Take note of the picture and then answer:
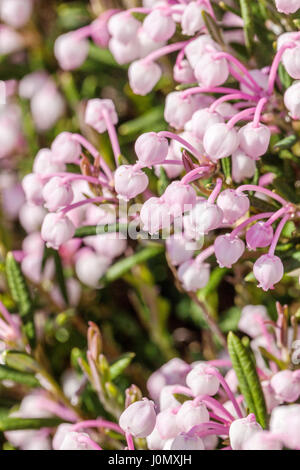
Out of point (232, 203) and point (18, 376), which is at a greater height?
point (232, 203)

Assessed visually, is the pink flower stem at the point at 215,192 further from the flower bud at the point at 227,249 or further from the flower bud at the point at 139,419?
the flower bud at the point at 139,419

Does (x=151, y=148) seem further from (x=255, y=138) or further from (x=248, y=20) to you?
(x=248, y=20)

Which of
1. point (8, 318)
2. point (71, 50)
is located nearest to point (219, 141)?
point (8, 318)

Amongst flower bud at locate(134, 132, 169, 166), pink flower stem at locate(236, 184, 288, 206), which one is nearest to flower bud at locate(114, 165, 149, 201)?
flower bud at locate(134, 132, 169, 166)

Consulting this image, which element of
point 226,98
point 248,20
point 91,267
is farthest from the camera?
point 91,267

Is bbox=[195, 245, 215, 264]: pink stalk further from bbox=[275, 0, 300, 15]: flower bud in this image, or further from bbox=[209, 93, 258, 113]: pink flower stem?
bbox=[275, 0, 300, 15]: flower bud
